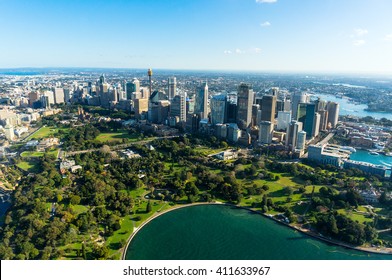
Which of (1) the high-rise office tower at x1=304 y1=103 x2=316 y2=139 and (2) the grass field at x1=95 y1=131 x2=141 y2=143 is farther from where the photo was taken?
(1) the high-rise office tower at x1=304 y1=103 x2=316 y2=139

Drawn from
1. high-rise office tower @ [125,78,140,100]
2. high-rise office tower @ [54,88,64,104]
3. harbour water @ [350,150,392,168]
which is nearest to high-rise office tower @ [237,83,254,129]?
harbour water @ [350,150,392,168]

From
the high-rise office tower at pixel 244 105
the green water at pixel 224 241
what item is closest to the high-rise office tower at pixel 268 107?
the high-rise office tower at pixel 244 105

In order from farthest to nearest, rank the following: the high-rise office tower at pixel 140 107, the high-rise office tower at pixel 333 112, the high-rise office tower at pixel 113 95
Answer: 1. the high-rise office tower at pixel 113 95
2. the high-rise office tower at pixel 140 107
3. the high-rise office tower at pixel 333 112

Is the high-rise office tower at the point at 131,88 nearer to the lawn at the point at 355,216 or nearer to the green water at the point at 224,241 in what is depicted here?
the green water at the point at 224,241

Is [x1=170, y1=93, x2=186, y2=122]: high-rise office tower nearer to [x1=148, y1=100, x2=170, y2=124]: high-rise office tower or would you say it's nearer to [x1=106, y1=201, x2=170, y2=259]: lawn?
[x1=148, y1=100, x2=170, y2=124]: high-rise office tower

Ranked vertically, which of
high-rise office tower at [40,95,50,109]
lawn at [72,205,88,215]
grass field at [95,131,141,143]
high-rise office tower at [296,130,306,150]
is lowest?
lawn at [72,205,88,215]

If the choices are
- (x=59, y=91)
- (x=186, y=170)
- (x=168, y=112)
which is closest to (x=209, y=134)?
(x=168, y=112)

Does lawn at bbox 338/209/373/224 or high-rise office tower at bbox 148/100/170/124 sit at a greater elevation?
high-rise office tower at bbox 148/100/170/124
